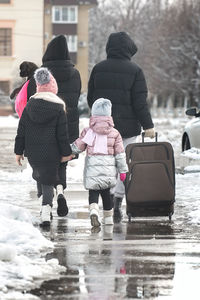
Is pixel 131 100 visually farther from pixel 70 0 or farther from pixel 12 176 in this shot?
pixel 70 0

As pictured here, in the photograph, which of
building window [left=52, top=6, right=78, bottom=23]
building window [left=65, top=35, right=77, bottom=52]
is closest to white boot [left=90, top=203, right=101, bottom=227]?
building window [left=65, top=35, right=77, bottom=52]

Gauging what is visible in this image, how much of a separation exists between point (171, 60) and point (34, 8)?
32.1ft

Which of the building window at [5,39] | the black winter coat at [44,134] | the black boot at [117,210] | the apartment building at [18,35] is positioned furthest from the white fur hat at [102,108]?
the building window at [5,39]

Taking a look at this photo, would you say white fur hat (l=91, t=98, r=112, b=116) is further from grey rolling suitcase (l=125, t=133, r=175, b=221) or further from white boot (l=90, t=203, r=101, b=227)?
white boot (l=90, t=203, r=101, b=227)

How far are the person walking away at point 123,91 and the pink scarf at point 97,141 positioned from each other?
90cm

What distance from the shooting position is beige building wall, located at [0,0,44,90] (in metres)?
62.4

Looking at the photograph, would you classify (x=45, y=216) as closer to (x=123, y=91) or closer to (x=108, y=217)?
(x=108, y=217)

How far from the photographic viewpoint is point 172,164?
1044 cm

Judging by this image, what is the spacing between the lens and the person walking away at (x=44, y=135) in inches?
392

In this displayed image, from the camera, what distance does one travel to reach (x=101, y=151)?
32.4 feet

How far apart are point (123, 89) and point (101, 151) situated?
1164 mm

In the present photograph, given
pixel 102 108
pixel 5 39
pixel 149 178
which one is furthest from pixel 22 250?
pixel 5 39

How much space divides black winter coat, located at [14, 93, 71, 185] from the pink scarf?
200 millimetres

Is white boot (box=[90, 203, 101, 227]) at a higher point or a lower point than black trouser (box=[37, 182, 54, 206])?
lower
